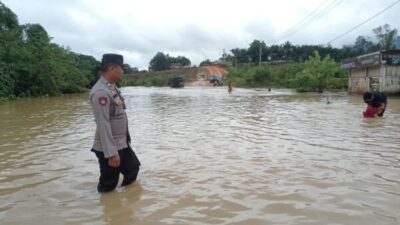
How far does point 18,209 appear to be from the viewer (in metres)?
4.98

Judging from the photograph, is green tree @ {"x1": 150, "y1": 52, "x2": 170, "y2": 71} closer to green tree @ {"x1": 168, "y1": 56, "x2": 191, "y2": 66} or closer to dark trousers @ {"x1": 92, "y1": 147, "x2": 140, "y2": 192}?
green tree @ {"x1": 168, "y1": 56, "x2": 191, "y2": 66}

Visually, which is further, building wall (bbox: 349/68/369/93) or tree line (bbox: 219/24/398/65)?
tree line (bbox: 219/24/398/65)

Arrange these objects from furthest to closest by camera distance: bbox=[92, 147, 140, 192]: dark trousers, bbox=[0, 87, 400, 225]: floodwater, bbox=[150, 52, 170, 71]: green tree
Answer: bbox=[150, 52, 170, 71]: green tree → bbox=[92, 147, 140, 192]: dark trousers → bbox=[0, 87, 400, 225]: floodwater

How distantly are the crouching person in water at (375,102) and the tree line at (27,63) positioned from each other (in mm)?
26797

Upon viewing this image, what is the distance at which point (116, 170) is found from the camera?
532 cm

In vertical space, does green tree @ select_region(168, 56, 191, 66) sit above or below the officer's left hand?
above

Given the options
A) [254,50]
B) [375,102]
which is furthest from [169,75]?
[375,102]

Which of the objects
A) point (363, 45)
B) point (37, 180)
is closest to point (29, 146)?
point (37, 180)

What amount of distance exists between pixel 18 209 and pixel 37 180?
4.64 ft

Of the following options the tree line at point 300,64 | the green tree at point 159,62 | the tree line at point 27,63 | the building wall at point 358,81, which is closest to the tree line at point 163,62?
the green tree at point 159,62

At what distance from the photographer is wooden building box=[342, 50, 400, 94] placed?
30141 millimetres

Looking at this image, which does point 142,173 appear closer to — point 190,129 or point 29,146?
point 29,146

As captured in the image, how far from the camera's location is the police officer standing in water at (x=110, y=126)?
16.1ft

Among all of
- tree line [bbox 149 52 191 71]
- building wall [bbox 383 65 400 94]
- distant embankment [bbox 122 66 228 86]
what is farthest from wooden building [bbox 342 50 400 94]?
tree line [bbox 149 52 191 71]
